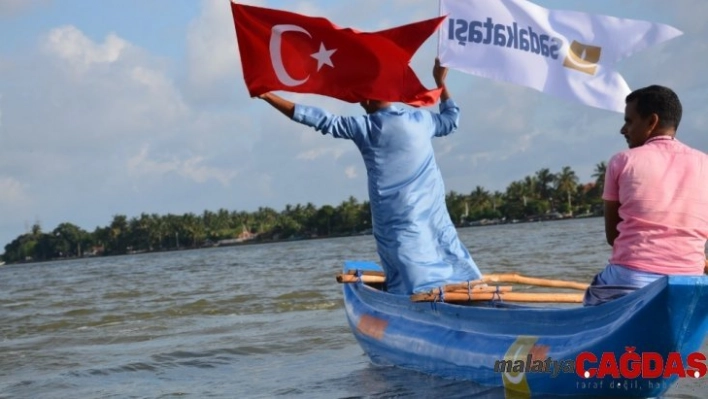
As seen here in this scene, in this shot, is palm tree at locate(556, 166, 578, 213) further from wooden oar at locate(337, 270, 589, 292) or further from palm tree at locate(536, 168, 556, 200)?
wooden oar at locate(337, 270, 589, 292)

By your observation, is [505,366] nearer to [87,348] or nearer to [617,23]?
[617,23]

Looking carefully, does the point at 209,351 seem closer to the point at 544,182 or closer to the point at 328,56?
the point at 328,56

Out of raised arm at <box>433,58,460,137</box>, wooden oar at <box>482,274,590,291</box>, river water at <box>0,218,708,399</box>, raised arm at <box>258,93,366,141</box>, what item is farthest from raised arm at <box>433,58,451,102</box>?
river water at <box>0,218,708,399</box>

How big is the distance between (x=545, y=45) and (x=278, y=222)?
142481 mm

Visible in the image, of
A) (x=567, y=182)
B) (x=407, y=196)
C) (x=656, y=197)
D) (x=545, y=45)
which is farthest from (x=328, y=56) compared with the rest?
(x=567, y=182)

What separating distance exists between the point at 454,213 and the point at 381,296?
126295 mm

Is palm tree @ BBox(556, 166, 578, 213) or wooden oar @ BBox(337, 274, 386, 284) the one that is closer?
wooden oar @ BBox(337, 274, 386, 284)

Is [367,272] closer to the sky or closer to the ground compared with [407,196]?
closer to the ground

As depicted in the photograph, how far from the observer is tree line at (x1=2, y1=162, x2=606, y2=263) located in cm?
12812

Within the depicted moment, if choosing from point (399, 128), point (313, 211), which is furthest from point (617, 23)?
point (313, 211)

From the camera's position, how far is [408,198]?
26.4 feet

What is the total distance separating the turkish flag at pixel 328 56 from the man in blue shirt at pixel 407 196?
0.89 feet

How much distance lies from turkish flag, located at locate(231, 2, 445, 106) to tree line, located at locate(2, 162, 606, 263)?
392ft

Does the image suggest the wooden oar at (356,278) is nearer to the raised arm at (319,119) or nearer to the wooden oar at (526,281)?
the wooden oar at (526,281)
